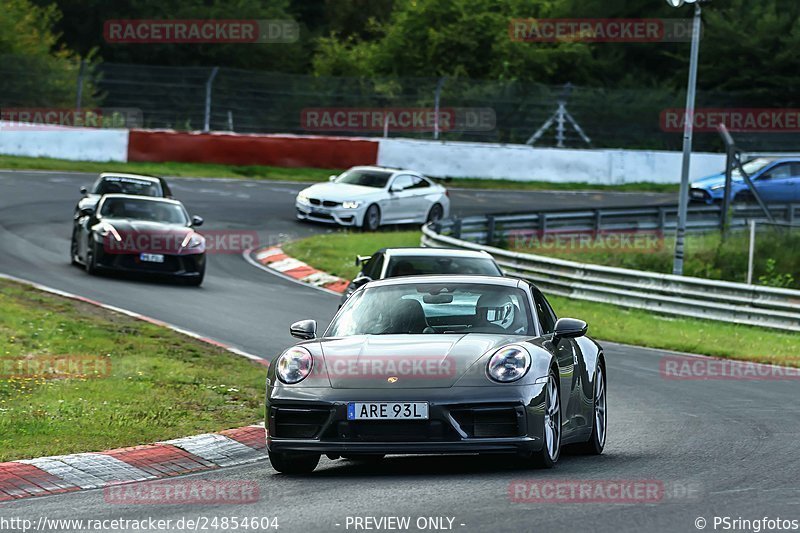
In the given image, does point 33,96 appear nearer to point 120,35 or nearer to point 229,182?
point 229,182

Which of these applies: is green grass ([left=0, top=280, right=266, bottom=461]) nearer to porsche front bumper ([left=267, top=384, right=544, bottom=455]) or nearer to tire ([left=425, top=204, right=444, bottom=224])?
porsche front bumper ([left=267, top=384, right=544, bottom=455])

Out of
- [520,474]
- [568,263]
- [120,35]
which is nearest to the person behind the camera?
[520,474]

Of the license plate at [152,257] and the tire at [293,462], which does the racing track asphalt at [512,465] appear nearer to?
the tire at [293,462]

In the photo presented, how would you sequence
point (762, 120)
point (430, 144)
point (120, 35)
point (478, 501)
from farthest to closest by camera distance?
point (120, 35) → point (762, 120) → point (430, 144) → point (478, 501)

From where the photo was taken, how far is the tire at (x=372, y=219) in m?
33.3

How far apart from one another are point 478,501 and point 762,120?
43.0 metres

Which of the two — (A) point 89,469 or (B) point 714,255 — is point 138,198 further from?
(A) point 89,469

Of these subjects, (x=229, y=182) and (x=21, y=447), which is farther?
(x=229, y=182)

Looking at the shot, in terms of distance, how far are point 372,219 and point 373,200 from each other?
45cm

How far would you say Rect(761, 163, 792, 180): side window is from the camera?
3669 cm

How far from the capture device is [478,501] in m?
7.62

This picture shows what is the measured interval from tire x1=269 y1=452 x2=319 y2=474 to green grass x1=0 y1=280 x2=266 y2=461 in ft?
4.62

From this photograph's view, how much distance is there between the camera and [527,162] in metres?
42.6

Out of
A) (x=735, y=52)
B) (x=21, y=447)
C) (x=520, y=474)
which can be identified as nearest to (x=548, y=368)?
(x=520, y=474)
